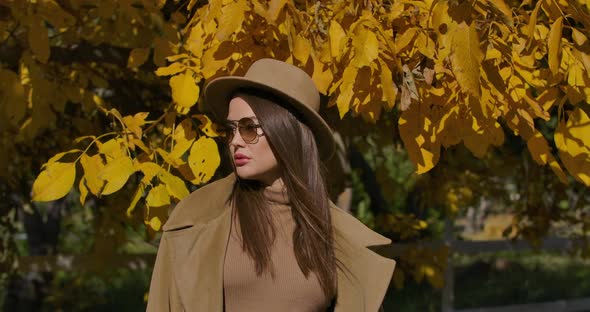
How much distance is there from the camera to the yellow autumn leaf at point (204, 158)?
2.52m

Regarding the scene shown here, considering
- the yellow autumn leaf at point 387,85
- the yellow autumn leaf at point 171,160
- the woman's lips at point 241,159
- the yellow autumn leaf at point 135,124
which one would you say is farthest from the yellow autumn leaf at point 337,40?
the yellow autumn leaf at point 135,124

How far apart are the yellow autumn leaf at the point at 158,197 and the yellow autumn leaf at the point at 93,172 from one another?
5.3 inches

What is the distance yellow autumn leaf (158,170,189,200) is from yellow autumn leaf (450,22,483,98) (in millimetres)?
807

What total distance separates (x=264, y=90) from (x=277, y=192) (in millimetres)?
249

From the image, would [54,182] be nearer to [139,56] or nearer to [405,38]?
[139,56]

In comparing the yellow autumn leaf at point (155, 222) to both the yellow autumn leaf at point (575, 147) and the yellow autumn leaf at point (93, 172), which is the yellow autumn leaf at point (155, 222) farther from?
the yellow autumn leaf at point (575, 147)

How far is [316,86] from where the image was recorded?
2477 mm

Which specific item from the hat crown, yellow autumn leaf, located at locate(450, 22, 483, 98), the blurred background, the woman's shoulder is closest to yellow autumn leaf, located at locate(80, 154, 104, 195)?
the blurred background

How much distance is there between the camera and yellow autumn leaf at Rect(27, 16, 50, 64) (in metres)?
2.84

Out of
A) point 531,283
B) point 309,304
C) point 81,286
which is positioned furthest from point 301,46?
point 531,283

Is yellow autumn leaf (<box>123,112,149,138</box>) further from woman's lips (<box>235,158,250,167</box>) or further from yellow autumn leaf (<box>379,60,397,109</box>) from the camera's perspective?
yellow autumn leaf (<box>379,60,397,109</box>)

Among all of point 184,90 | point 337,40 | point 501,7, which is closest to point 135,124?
point 184,90

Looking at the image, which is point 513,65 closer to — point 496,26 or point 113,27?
point 496,26

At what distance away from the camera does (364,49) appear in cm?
214
